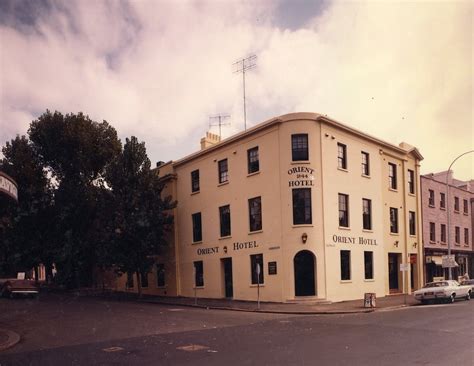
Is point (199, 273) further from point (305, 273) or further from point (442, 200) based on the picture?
point (442, 200)

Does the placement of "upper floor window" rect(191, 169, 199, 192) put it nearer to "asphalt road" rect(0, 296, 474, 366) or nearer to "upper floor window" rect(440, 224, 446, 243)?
"asphalt road" rect(0, 296, 474, 366)

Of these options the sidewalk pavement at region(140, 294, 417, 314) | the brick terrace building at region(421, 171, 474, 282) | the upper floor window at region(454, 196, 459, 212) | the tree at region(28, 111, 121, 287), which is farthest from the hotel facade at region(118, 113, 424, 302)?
the upper floor window at region(454, 196, 459, 212)

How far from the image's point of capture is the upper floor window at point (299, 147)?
1052 inches

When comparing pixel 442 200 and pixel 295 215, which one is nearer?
pixel 295 215

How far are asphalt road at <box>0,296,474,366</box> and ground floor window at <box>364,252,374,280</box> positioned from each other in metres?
11.0

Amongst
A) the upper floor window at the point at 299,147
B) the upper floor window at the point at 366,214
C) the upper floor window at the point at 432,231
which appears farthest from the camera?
the upper floor window at the point at 432,231

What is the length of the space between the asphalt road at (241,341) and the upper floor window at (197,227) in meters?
14.0

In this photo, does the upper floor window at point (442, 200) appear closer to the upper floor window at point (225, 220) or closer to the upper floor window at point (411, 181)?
the upper floor window at point (411, 181)

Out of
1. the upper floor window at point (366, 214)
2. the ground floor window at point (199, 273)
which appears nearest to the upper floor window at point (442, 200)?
the upper floor window at point (366, 214)

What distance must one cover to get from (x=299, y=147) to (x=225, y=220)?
735 centimetres

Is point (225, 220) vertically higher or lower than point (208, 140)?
lower

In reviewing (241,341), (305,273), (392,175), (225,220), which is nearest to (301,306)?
(305,273)

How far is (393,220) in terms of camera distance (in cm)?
3328

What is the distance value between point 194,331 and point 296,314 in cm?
782
